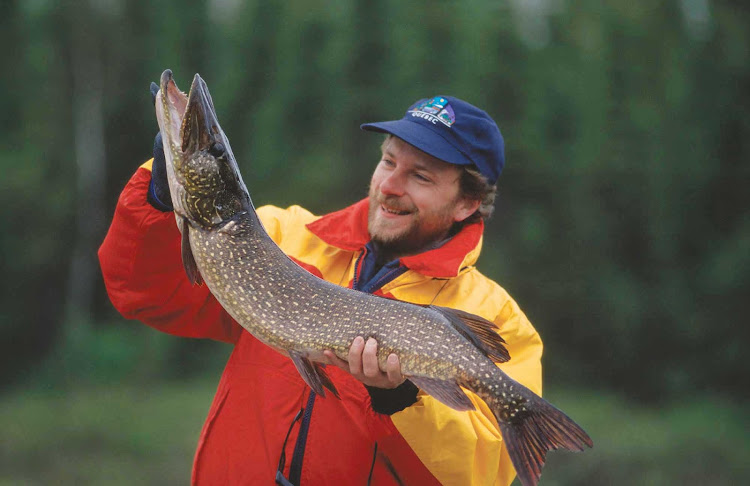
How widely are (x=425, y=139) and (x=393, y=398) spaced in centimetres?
98

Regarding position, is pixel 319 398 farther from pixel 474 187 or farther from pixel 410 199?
pixel 474 187

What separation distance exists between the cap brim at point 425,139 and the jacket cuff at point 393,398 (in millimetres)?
899

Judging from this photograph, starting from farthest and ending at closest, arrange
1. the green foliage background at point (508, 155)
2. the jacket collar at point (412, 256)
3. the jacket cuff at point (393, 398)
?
the green foliage background at point (508, 155) < the jacket collar at point (412, 256) < the jacket cuff at point (393, 398)

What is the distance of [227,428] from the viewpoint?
2.39 metres

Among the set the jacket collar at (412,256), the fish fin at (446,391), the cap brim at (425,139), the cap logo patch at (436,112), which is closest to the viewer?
the fish fin at (446,391)

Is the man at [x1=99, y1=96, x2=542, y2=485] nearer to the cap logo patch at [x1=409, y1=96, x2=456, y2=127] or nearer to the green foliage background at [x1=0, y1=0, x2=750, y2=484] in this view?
the cap logo patch at [x1=409, y1=96, x2=456, y2=127]

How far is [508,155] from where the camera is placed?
840cm

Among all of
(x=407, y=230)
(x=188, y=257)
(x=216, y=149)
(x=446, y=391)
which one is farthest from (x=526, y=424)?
(x=216, y=149)

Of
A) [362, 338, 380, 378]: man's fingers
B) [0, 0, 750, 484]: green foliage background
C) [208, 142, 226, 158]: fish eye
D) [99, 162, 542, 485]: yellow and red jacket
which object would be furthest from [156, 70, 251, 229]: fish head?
[0, 0, 750, 484]: green foliage background

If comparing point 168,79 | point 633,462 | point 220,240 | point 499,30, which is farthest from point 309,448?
point 499,30

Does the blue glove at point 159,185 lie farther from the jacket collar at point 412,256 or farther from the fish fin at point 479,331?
the fish fin at point 479,331

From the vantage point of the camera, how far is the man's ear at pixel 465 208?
2850 millimetres

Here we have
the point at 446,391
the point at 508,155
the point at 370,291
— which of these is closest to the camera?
the point at 446,391

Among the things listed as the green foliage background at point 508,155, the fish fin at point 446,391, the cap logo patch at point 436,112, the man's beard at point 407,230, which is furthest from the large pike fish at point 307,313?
the green foliage background at point 508,155
